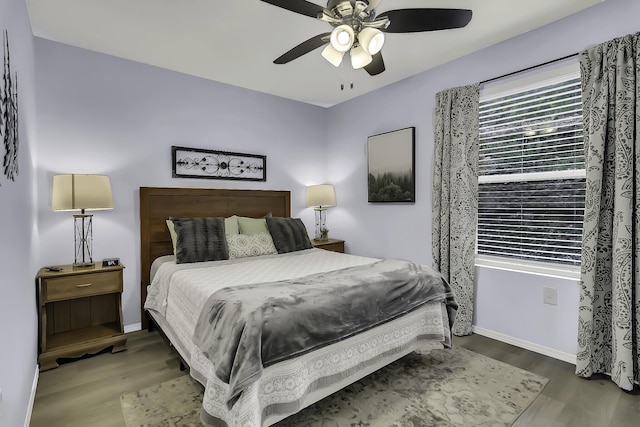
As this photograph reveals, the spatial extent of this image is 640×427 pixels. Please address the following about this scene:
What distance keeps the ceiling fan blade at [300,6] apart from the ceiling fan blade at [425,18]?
0.36 m

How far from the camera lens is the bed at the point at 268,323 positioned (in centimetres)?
158

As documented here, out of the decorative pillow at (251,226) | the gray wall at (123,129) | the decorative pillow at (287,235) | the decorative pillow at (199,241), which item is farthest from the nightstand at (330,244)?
the decorative pillow at (199,241)

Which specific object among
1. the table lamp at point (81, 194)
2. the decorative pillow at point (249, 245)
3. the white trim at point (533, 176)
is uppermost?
the white trim at point (533, 176)

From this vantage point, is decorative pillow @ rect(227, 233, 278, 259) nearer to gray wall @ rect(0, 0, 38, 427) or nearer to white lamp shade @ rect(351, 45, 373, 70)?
gray wall @ rect(0, 0, 38, 427)

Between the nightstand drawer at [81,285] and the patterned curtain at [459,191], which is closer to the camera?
the nightstand drawer at [81,285]

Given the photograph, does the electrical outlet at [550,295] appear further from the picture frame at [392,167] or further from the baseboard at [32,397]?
the baseboard at [32,397]

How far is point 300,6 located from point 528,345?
3.15m

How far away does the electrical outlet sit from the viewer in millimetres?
2637

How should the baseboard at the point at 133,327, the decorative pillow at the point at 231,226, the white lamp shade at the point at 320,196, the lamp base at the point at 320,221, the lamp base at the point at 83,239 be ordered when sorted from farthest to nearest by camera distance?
the lamp base at the point at 320,221 → the white lamp shade at the point at 320,196 → the decorative pillow at the point at 231,226 → the baseboard at the point at 133,327 → the lamp base at the point at 83,239

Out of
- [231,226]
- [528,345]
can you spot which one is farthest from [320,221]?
[528,345]

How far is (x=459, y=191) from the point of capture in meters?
3.12

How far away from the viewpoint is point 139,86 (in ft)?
10.7

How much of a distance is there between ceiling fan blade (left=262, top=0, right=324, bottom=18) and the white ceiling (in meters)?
0.56

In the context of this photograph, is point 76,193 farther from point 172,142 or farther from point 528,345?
point 528,345
